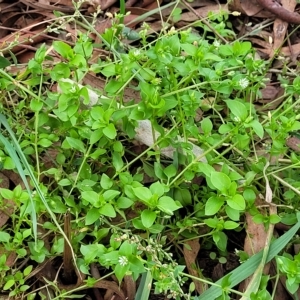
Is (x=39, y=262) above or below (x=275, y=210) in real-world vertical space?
below

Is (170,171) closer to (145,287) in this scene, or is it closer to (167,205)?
(167,205)

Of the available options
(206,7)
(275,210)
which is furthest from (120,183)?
(206,7)

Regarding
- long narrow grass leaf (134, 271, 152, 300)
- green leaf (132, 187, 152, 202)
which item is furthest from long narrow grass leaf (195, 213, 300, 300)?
green leaf (132, 187, 152, 202)

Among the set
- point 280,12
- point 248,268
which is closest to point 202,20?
point 280,12

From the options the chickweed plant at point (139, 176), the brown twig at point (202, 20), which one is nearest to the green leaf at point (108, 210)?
the chickweed plant at point (139, 176)

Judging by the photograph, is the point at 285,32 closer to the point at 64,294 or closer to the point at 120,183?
the point at 120,183

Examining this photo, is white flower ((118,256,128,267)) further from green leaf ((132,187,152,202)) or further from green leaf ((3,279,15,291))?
green leaf ((3,279,15,291))

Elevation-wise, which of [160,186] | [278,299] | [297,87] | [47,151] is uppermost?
[297,87]

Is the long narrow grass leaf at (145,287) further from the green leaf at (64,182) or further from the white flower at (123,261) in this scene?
the green leaf at (64,182)
